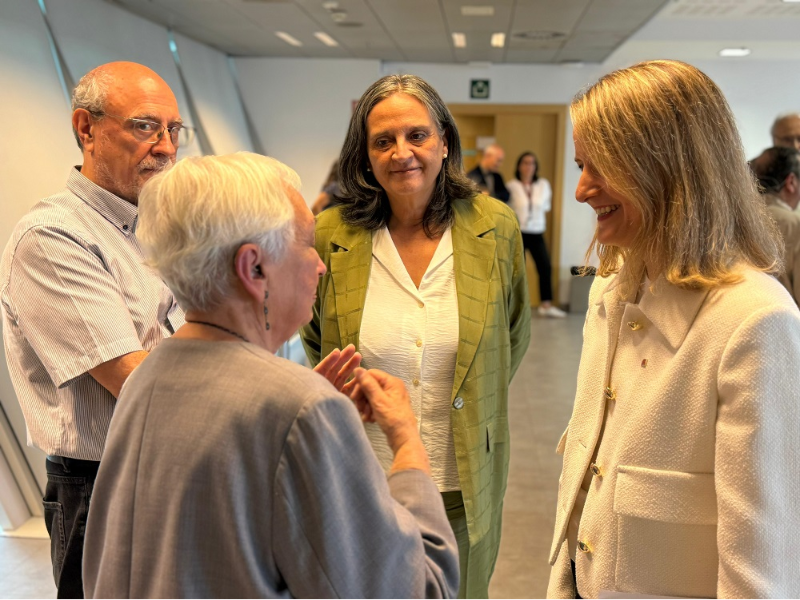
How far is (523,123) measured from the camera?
9.31 metres

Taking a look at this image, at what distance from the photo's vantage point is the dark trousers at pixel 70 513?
5.22 feet

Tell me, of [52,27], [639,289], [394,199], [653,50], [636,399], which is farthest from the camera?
[653,50]

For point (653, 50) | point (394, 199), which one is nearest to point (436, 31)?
point (653, 50)

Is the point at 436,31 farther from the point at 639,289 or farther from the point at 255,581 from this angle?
the point at 255,581

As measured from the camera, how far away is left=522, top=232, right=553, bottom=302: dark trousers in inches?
338

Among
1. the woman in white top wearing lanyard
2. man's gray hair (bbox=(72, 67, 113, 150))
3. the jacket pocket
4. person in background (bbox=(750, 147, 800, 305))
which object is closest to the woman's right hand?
the jacket pocket

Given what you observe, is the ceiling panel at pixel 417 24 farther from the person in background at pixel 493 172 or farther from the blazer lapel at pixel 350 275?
the blazer lapel at pixel 350 275

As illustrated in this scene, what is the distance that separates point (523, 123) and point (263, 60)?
368 cm

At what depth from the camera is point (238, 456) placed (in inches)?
35.4

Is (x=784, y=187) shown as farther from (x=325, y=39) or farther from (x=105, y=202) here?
(x=325, y=39)

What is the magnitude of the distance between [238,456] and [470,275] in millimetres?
1144

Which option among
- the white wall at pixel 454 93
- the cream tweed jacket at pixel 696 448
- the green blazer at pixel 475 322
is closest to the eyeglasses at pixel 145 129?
the green blazer at pixel 475 322

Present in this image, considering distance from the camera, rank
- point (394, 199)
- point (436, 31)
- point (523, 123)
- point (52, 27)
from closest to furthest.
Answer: point (394, 199)
point (52, 27)
point (436, 31)
point (523, 123)

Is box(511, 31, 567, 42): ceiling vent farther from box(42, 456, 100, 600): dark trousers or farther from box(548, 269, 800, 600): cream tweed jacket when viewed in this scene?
box(42, 456, 100, 600): dark trousers
